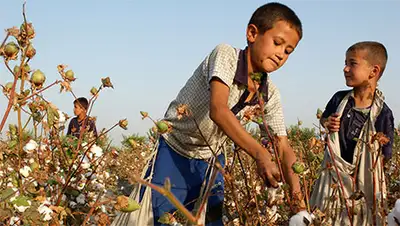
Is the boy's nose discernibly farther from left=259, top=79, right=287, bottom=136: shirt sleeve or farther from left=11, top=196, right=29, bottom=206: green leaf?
left=11, top=196, right=29, bottom=206: green leaf

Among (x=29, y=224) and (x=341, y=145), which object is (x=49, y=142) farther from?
(x=341, y=145)

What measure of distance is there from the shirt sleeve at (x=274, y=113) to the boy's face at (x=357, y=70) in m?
1.15

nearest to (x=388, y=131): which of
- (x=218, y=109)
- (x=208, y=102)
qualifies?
(x=208, y=102)

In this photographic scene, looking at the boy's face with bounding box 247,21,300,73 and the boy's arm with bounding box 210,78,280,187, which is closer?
the boy's arm with bounding box 210,78,280,187

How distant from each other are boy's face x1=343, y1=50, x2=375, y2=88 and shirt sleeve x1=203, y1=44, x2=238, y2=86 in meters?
1.46

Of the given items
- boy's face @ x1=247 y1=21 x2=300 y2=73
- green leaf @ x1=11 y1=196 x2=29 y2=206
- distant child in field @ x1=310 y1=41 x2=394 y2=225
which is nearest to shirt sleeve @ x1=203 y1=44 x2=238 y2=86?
boy's face @ x1=247 y1=21 x2=300 y2=73

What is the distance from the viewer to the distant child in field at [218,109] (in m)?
2.11

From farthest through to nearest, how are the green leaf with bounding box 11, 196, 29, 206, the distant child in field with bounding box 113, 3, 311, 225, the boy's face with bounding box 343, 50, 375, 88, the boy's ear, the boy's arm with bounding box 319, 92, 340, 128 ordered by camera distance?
the boy's arm with bounding box 319, 92, 340, 128, the boy's face with bounding box 343, 50, 375, 88, the boy's ear, the distant child in field with bounding box 113, 3, 311, 225, the green leaf with bounding box 11, 196, 29, 206

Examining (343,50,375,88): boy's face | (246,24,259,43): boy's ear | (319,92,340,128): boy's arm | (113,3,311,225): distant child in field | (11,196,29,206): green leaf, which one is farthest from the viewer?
(319,92,340,128): boy's arm

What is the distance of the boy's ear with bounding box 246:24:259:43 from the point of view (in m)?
2.24

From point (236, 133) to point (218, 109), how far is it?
15 centimetres

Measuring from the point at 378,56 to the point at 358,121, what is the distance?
48cm

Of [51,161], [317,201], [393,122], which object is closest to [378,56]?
[393,122]

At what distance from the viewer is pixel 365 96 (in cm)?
357
